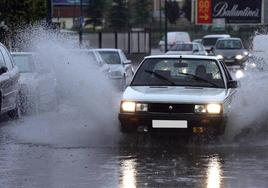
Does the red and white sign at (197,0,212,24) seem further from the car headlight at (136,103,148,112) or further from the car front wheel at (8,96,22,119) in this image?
the car headlight at (136,103,148,112)

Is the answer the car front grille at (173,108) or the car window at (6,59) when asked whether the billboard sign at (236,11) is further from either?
the car front grille at (173,108)

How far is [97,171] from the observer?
382 inches

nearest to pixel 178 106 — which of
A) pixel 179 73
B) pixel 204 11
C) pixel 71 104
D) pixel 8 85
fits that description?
pixel 179 73

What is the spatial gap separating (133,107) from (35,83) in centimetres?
592

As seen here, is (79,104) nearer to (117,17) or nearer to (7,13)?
(7,13)

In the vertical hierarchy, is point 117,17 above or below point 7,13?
below

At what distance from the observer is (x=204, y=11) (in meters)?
77.8

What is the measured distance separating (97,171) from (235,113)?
3.73 m

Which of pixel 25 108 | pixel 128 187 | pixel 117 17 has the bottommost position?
pixel 117 17

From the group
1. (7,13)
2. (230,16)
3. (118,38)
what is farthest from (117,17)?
(7,13)

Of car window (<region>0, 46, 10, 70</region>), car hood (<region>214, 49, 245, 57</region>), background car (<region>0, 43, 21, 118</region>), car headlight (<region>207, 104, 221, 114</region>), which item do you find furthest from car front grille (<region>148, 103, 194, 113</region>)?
car hood (<region>214, 49, 245, 57</region>)

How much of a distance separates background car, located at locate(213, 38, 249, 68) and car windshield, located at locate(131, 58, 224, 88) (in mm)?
30150

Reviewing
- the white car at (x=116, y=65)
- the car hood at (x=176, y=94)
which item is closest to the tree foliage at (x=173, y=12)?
the white car at (x=116, y=65)

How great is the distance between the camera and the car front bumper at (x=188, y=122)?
11.4 m
